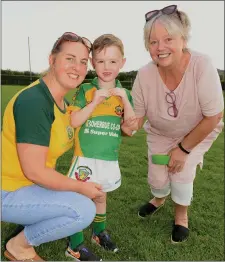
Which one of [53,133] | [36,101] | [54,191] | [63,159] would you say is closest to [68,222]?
[54,191]

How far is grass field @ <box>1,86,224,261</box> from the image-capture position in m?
3.61

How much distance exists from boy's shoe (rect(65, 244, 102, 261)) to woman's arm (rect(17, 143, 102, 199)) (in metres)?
0.68

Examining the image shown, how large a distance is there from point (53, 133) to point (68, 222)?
0.67 metres

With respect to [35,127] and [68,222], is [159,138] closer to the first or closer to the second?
[68,222]

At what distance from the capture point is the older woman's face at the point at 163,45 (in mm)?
3262

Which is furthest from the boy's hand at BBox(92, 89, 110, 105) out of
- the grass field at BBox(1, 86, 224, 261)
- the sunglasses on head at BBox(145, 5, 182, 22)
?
the grass field at BBox(1, 86, 224, 261)

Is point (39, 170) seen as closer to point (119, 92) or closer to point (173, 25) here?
point (119, 92)

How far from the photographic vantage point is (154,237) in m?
3.99

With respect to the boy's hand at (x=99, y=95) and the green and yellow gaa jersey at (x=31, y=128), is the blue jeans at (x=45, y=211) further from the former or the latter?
the boy's hand at (x=99, y=95)

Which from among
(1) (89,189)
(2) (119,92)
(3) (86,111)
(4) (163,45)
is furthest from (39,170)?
(4) (163,45)

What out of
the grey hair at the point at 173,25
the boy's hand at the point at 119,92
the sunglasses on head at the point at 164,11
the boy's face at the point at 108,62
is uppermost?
the sunglasses on head at the point at 164,11

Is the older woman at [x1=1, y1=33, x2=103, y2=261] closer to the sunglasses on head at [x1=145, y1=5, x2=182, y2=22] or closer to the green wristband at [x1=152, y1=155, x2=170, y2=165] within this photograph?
the sunglasses on head at [x1=145, y1=5, x2=182, y2=22]

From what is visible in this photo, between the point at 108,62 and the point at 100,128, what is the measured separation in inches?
20.6

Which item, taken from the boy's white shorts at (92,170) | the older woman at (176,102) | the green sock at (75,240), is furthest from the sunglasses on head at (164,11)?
the green sock at (75,240)
